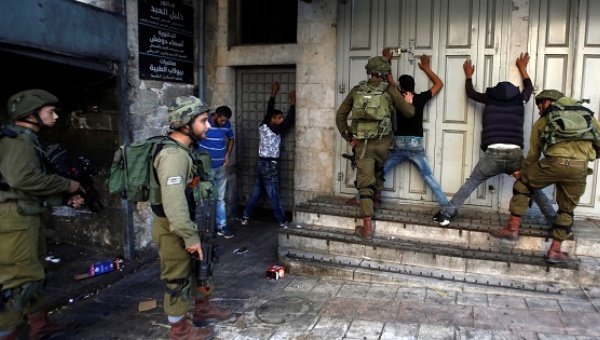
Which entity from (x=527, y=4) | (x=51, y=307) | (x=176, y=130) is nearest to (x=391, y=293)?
(x=176, y=130)

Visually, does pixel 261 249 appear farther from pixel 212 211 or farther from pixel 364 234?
pixel 212 211

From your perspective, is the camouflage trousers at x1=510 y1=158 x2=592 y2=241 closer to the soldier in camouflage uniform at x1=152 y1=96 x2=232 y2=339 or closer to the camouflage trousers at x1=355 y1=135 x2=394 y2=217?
the camouflage trousers at x1=355 y1=135 x2=394 y2=217

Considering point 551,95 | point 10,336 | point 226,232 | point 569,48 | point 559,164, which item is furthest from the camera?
point 226,232

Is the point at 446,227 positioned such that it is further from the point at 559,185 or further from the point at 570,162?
the point at 570,162

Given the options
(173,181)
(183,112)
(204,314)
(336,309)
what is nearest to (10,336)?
(204,314)

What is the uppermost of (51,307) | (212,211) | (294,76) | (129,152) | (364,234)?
(294,76)

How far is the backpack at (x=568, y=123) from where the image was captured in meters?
4.78

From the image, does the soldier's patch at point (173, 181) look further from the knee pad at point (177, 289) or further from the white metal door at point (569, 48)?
the white metal door at point (569, 48)

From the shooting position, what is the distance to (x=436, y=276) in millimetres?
5312

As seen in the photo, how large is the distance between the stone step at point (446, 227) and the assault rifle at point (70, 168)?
2.76 meters

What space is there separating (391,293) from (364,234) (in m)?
0.91

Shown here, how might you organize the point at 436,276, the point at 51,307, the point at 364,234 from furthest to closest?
the point at 364,234 → the point at 436,276 → the point at 51,307

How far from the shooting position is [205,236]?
4.04m

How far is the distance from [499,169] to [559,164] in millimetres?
743
